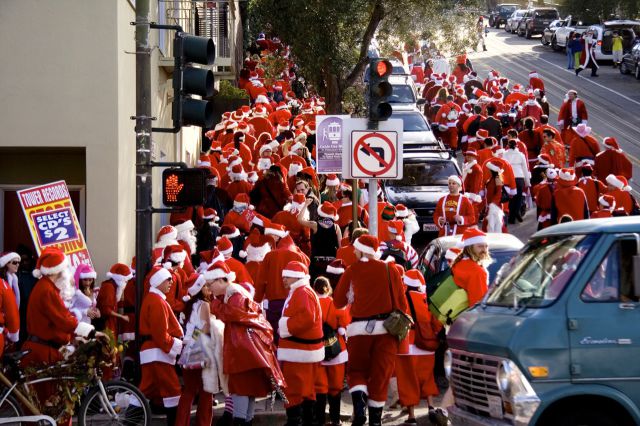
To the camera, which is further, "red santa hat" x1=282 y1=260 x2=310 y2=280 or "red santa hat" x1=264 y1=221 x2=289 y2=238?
"red santa hat" x1=264 y1=221 x2=289 y2=238

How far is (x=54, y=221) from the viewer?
1389 cm

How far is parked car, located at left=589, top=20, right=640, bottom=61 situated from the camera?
52.9m

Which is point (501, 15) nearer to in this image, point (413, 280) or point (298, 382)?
point (413, 280)

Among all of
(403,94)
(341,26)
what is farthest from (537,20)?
(341,26)

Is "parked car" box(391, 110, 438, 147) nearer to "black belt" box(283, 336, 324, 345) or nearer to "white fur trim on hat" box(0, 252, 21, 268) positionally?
"white fur trim on hat" box(0, 252, 21, 268)

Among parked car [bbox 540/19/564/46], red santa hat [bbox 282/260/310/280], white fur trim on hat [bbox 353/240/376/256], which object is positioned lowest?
red santa hat [bbox 282/260/310/280]

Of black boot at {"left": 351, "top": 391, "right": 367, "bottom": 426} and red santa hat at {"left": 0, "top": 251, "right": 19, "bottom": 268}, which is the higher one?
red santa hat at {"left": 0, "top": 251, "right": 19, "bottom": 268}

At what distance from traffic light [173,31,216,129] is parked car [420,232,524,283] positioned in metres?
4.08

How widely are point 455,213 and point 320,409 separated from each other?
762 cm

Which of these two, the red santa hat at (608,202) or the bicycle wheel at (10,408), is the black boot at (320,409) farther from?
the red santa hat at (608,202)

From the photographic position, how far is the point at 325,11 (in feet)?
83.3

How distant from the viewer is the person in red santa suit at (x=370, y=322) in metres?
12.0

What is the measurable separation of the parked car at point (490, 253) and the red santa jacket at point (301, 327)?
3167 millimetres

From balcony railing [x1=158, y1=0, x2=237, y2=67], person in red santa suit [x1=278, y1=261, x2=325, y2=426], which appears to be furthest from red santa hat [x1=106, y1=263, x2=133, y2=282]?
balcony railing [x1=158, y1=0, x2=237, y2=67]
